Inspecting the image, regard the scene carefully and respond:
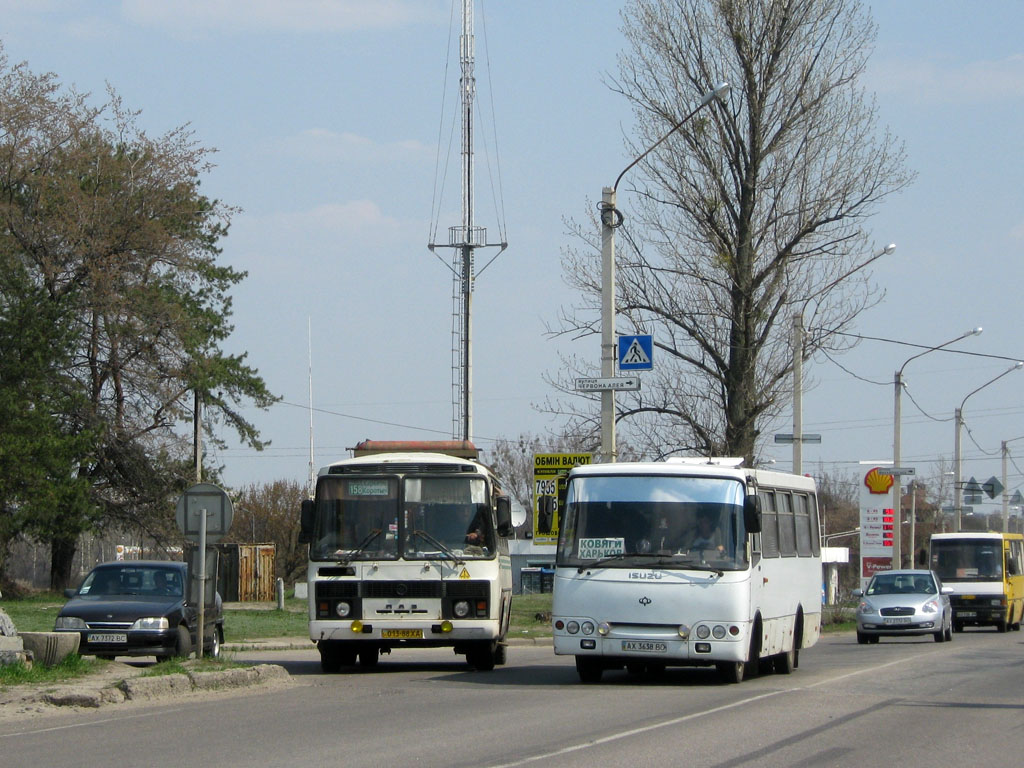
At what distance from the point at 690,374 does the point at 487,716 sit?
20651 millimetres

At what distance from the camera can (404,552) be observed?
18.2 m

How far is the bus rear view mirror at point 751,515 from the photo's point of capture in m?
16.1

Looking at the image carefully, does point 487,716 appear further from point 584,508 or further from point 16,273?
point 16,273

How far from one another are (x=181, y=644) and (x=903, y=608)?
712 inches

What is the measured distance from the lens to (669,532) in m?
16.3

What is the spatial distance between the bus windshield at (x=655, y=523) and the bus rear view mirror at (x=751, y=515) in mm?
135

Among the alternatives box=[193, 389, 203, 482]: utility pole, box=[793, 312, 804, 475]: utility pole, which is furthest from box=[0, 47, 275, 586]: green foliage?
box=[793, 312, 804, 475]: utility pole

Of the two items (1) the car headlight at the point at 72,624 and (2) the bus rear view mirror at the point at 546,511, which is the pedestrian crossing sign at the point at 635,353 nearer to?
(2) the bus rear view mirror at the point at 546,511

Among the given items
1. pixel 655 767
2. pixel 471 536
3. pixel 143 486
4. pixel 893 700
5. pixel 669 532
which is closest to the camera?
pixel 655 767

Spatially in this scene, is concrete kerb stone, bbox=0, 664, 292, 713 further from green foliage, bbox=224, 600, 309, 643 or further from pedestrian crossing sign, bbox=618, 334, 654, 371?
green foliage, bbox=224, 600, 309, 643

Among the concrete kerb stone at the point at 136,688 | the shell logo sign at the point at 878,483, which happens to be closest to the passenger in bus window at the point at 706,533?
the concrete kerb stone at the point at 136,688

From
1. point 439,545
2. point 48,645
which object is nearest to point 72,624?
point 48,645

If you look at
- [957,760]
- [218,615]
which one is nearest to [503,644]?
[218,615]

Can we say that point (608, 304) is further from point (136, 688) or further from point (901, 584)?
point (901, 584)
